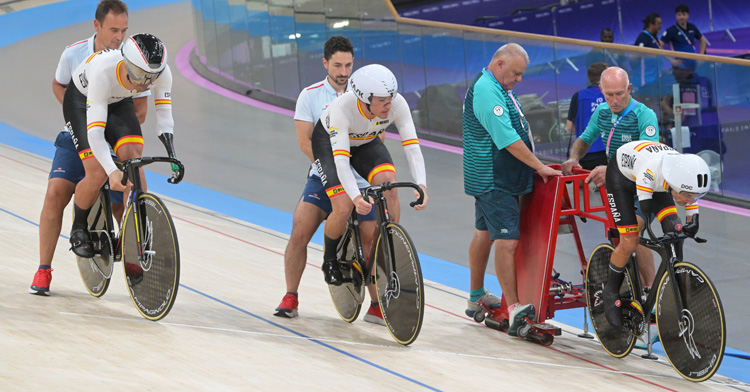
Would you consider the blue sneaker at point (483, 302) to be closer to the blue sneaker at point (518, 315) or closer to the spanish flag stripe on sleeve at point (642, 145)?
the blue sneaker at point (518, 315)

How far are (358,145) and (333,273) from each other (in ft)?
→ 2.15

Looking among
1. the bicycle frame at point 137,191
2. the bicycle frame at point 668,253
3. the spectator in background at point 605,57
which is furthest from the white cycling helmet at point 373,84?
the spectator in background at point 605,57

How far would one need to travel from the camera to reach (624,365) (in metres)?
4.52

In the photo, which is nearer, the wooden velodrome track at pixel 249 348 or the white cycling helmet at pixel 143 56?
the wooden velodrome track at pixel 249 348

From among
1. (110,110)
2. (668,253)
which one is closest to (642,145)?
(668,253)

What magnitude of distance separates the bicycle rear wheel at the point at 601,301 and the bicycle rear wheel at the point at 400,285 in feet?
3.44

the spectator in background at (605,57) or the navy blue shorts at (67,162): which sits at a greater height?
the spectator in background at (605,57)

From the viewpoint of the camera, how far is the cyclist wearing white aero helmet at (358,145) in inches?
163

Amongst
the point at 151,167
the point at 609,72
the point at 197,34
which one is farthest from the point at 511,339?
the point at 197,34

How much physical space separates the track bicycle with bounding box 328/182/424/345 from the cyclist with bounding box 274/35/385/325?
0.25 m

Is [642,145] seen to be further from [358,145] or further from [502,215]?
[358,145]

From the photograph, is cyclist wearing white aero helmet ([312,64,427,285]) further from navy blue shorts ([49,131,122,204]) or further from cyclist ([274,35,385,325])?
navy blue shorts ([49,131,122,204])

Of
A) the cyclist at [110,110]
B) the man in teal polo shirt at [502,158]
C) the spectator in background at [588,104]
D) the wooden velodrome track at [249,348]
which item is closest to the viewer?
the wooden velodrome track at [249,348]

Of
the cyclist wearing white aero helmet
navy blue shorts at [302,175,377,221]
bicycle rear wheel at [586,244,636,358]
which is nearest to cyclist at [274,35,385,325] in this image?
navy blue shorts at [302,175,377,221]
